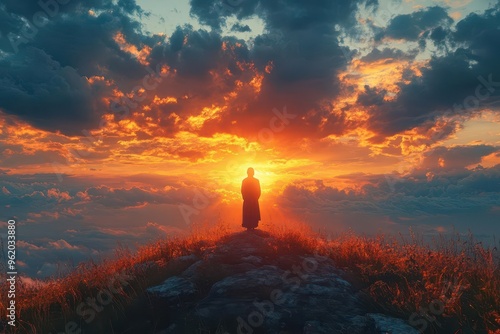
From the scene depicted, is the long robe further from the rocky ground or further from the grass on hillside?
the rocky ground

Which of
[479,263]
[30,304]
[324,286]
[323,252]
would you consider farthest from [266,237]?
[30,304]

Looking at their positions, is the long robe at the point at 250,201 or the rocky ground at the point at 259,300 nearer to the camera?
the rocky ground at the point at 259,300

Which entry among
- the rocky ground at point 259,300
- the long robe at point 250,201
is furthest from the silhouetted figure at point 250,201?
the rocky ground at point 259,300

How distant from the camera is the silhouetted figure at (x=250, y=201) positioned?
1733cm

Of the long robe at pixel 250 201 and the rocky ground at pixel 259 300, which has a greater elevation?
the long robe at pixel 250 201

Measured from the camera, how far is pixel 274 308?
29.7ft

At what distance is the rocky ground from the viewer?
8406 mm

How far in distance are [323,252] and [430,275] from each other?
3913 millimetres

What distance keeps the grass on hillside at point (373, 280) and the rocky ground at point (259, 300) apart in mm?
622

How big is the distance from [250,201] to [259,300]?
8.11 meters

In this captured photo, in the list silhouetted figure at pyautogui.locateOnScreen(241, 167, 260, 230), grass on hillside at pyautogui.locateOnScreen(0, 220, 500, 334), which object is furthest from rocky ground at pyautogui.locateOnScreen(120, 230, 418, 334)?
silhouetted figure at pyautogui.locateOnScreen(241, 167, 260, 230)

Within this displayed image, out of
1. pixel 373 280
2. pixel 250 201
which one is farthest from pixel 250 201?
pixel 373 280

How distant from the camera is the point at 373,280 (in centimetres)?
1124

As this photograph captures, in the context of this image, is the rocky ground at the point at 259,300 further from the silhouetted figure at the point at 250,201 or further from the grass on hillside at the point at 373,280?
the silhouetted figure at the point at 250,201
